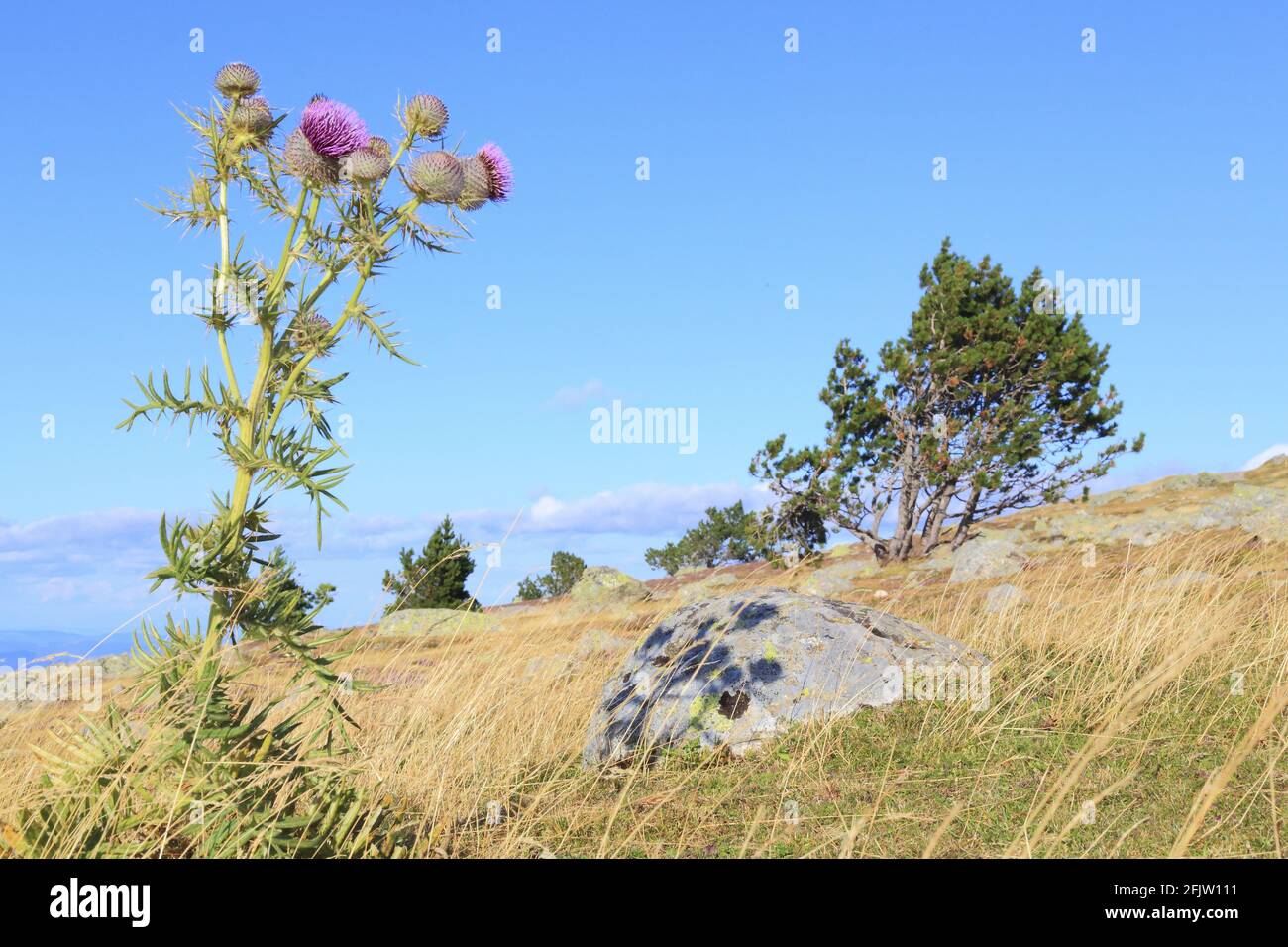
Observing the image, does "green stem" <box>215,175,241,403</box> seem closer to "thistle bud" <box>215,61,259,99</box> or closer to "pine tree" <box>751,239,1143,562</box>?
"thistle bud" <box>215,61,259,99</box>

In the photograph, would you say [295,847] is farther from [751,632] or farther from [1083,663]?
[1083,663]

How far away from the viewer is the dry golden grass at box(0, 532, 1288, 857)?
4.59 m

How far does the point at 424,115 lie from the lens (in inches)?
179

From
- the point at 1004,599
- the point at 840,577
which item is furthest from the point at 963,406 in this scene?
the point at 1004,599

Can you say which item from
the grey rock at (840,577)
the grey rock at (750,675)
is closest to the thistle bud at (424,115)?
the grey rock at (750,675)

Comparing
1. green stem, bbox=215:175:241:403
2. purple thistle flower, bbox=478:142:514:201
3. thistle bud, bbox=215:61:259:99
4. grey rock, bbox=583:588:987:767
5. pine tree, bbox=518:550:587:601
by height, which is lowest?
pine tree, bbox=518:550:587:601

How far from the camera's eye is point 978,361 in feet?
86.7

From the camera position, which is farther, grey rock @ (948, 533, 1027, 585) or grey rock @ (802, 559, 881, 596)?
grey rock @ (802, 559, 881, 596)

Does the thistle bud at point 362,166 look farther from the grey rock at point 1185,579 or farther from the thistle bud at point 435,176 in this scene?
the grey rock at point 1185,579

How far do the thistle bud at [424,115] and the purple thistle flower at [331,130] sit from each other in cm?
41

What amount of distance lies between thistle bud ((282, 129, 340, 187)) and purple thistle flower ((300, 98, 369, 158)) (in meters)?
0.02

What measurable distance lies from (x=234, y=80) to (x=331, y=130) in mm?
717

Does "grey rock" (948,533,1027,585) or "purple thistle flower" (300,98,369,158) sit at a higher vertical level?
"purple thistle flower" (300,98,369,158)

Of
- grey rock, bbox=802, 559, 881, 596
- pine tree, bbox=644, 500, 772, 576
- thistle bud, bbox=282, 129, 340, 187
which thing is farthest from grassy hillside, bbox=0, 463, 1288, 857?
pine tree, bbox=644, 500, 772, 576
